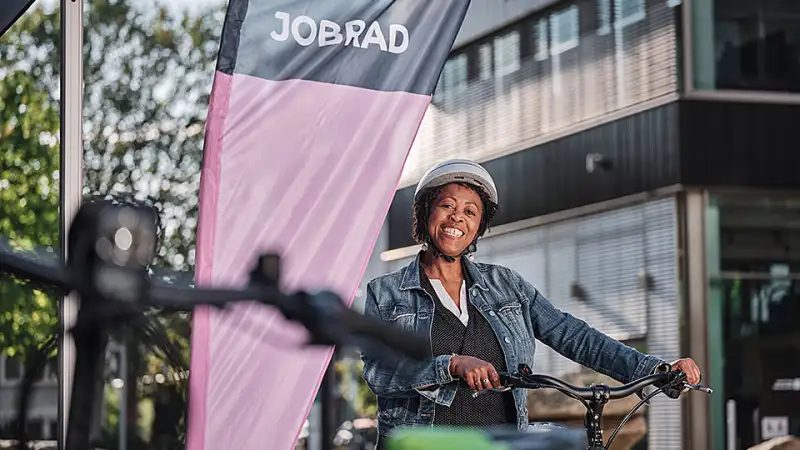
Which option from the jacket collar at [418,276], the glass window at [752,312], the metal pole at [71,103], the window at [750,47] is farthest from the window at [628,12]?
the jacket collar at [418,276]

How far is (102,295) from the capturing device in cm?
95

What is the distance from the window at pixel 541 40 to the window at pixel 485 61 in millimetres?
306

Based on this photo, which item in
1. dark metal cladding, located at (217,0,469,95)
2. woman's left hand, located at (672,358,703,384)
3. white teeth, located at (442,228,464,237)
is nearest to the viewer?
woman's left hand, located at (672,358,703,384)

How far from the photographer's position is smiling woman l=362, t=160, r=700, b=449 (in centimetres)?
356

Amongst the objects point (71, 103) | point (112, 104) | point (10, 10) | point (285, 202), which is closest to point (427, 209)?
point (285, 202)

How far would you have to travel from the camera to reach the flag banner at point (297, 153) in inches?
171

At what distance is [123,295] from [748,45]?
7732mm

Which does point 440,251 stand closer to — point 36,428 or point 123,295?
point 36,428

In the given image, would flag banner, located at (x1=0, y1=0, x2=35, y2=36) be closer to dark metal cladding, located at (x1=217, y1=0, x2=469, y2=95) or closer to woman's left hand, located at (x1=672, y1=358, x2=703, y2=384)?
dark metal cladding, located at (x1=217, y1=0, x2=469, y2=95)

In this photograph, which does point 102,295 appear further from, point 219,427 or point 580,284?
point 580,284

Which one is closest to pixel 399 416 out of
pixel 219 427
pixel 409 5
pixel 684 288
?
pixel 219 427

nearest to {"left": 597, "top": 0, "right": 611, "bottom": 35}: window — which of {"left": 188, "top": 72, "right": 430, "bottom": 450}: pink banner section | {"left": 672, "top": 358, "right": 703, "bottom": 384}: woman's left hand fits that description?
{"left": 188, "top": 72, "right": 430, "bottom": 450}: pink banner section

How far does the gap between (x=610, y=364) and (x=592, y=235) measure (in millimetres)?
4427

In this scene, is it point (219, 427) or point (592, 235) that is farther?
point (592, 235)
